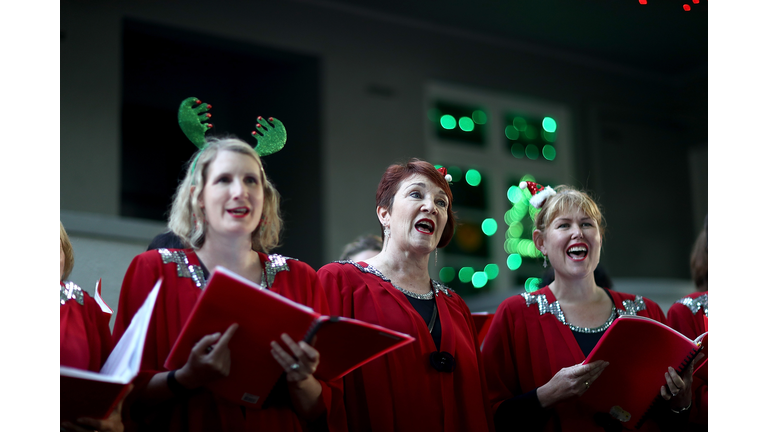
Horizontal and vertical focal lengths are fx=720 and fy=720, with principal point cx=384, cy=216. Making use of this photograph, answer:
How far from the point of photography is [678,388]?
7.47 feet

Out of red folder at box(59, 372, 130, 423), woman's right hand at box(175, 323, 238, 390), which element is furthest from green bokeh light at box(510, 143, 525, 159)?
red folder at box(59, 372, 130, 423)

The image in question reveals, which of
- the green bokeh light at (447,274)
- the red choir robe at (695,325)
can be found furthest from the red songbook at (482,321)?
the green bokeh light at (447,274)

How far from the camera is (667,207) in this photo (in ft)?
29.0

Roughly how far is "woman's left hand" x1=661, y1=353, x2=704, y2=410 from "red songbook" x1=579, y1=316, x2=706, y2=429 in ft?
0.07

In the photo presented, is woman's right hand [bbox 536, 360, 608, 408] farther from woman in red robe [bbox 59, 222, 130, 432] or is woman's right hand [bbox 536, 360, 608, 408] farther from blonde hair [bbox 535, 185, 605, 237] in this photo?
woman in red robe [bbox 59, 222, 130, 432]

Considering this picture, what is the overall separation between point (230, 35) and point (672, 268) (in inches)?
229

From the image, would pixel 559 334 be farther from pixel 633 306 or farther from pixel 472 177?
pixel 472 177

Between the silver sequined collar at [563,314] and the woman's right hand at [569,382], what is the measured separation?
0.24 m

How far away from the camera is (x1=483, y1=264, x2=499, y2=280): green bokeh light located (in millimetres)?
7949

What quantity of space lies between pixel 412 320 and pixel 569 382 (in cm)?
53

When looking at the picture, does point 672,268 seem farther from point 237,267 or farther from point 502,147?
point 237,267

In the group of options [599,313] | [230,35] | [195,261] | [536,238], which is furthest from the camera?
[230,35]

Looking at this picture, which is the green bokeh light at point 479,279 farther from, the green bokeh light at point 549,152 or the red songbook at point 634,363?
the red songbook at point 634,363
